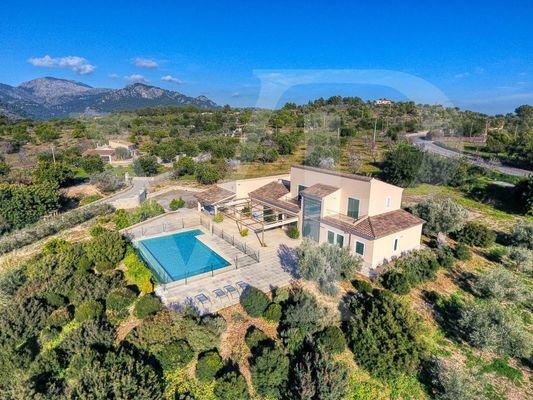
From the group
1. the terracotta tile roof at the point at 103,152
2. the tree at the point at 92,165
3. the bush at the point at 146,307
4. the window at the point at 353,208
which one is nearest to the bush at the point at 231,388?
the bush at the point at 146,307

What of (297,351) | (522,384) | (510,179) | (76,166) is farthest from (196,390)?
(76,166)

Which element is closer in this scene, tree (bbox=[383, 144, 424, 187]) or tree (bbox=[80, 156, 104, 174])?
tree (bbox=[383, 144, 424, 187])

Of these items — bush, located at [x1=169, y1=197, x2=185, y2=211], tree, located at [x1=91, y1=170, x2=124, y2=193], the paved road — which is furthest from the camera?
the paved road

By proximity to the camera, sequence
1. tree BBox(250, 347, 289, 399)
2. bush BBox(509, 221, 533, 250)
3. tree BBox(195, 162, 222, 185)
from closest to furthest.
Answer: tree BBox(250, 347, 289, 399), bush BBox(509, 221, 533, 250), tree BBox(195, 162, 222, 185)

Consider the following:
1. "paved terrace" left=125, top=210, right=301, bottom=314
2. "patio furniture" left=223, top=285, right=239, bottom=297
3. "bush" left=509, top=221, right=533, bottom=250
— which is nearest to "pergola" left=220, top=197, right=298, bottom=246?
"paved terrace" left=125, top=210, right=301, bottom=314

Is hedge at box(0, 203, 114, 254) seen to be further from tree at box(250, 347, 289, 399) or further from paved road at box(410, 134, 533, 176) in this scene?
paved road at box(410, 134, 533, 176)

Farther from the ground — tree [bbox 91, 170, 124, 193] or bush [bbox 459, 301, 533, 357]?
tree [bbox 91, 170, 124, 193]

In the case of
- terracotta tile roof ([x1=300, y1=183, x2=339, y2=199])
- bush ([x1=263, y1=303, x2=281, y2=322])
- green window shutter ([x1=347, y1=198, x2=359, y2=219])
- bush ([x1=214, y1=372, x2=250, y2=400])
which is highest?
terracotta tile roof ([x1=300, y1=183, x2=339, y2=199])
